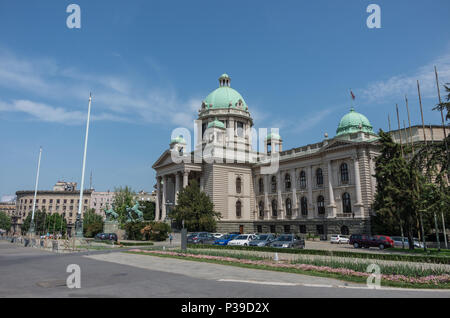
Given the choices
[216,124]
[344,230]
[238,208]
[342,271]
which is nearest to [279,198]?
[238,208]

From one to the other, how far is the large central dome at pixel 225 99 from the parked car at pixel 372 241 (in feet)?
158

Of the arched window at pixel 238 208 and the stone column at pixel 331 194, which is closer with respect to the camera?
the stone column at pixel 331 194

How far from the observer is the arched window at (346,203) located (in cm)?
5359

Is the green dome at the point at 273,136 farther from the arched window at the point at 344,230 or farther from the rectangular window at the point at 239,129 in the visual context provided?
the arched window at the point at 344,230

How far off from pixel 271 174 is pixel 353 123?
1844cm

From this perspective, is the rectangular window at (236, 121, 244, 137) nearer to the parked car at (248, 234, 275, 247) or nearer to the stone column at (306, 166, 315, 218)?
the stone column at (306, 166, 315, 218)

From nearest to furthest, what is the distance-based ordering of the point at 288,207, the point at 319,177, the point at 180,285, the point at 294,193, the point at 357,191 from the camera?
the point at 180,285, the point at 357,191, the point at 319,177, the point at 294,193, the point at 288,207

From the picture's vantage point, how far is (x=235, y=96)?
83250 mm

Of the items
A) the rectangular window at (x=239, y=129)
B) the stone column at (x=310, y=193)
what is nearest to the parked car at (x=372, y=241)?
the stone column at (x=310, y=193)

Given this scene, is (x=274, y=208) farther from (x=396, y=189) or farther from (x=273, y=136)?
(x=396, y=189)

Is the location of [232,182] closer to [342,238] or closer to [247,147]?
[247,147]

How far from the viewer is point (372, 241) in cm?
3775

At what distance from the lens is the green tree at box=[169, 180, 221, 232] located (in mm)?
57062
